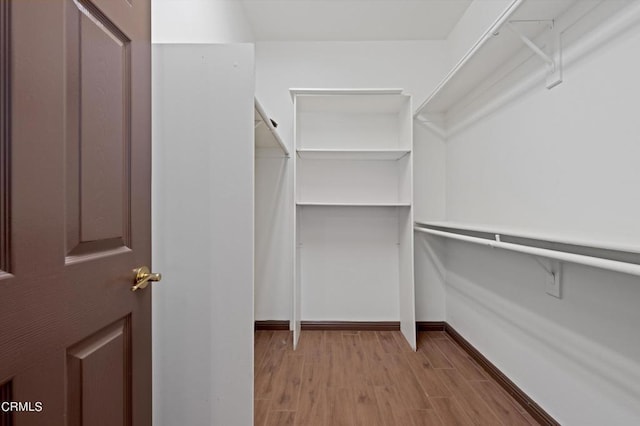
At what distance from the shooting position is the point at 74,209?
75cm

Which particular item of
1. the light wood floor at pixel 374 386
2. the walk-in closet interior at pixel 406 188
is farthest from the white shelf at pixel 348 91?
the light wood floor at pixel 374 386

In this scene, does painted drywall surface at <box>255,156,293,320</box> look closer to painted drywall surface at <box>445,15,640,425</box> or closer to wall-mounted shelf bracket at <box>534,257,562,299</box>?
painted drywall surface at <box>445,15,640,425</box>

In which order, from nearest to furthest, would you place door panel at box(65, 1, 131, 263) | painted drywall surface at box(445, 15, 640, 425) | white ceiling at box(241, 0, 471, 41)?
door panel at box(65, 1, 131, 263) → painted drywall surface at box(445, 15, 640, 425) → white ceiling at box(241, 0, 471, 41)

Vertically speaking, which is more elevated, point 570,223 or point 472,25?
point 472,25

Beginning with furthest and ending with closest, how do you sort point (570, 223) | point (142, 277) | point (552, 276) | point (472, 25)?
point (472, 25) < point (552, 276) < point (570, 223) < point (142, 277)

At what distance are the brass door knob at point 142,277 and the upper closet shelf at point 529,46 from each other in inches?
63.5

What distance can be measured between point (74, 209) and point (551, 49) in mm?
1954

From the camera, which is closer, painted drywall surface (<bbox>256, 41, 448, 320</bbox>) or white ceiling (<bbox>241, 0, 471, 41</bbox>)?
white ceiling (<bbox>241, 0, 471, 41</bbox>)

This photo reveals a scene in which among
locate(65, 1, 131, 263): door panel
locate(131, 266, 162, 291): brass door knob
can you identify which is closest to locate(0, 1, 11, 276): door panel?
locate(65, 1, 131, 263): door panel

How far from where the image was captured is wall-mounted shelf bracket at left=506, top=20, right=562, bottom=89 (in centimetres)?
142

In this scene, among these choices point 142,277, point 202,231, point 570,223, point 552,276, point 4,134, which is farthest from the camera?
point 552,276

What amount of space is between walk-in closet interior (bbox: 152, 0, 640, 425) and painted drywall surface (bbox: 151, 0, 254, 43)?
1 centimetres

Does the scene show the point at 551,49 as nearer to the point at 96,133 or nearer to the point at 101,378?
the point at 96,133

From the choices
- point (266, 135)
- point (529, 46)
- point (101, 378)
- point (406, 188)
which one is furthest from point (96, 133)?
point (406, 188)
